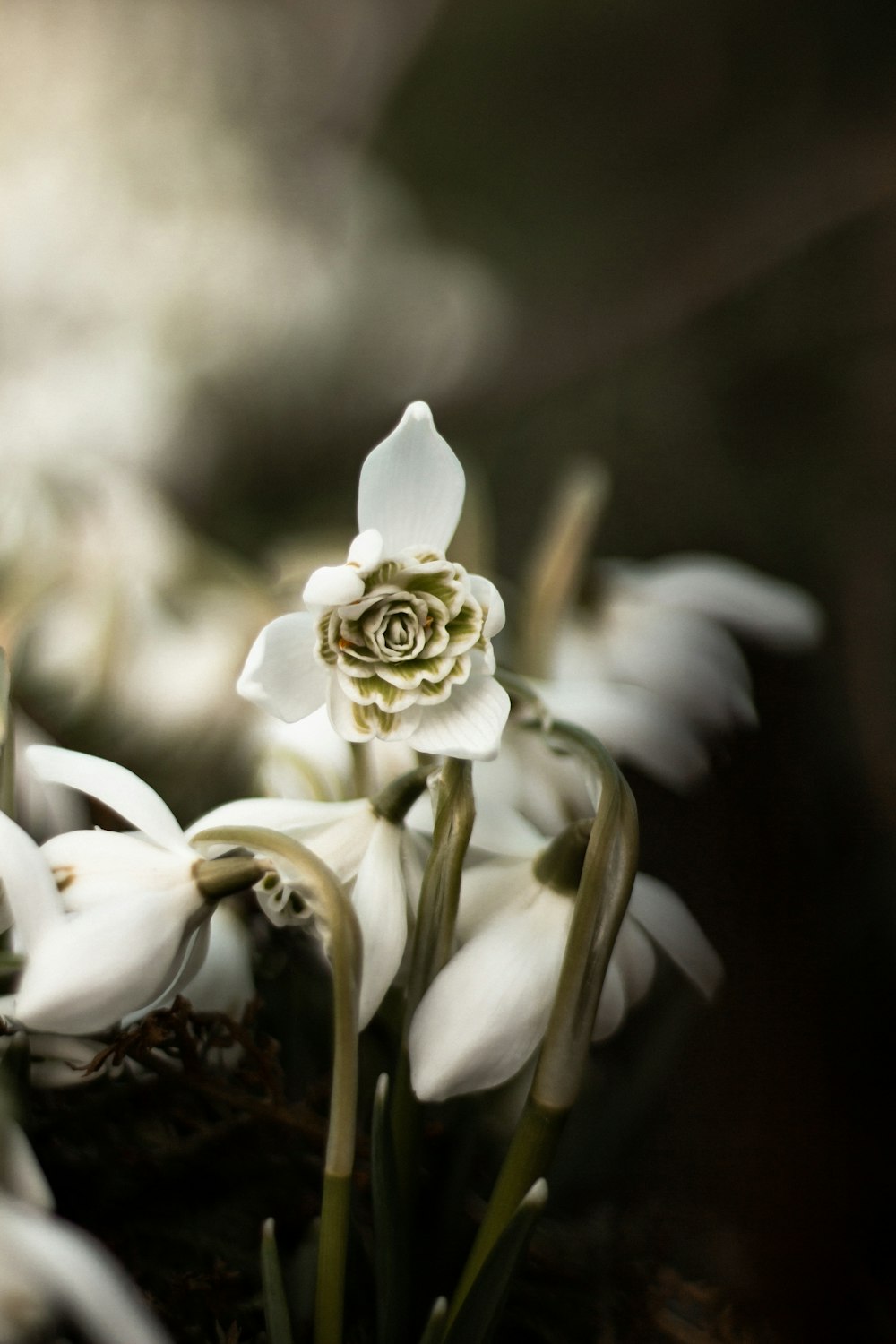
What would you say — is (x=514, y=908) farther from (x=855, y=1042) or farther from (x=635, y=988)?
(x=855, y=1042)

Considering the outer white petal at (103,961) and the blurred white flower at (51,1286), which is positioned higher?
the outer white petal at (103,961)

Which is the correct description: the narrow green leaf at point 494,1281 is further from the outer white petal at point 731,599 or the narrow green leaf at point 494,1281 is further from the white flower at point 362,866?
A: the outer white petal at point 731,599

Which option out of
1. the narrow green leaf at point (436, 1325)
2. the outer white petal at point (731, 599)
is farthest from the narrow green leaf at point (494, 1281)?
the outer white petal at point (731, 599)

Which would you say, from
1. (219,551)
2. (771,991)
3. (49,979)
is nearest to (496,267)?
(219,551)

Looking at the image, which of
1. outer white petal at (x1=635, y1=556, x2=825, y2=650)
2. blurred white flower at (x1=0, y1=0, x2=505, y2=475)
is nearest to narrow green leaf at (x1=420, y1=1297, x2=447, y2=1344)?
outer white petal at (x1=635, y1=556, x2=825, y2=650)

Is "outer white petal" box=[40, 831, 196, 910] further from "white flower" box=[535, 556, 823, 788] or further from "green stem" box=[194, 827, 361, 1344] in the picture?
"white flower" box=[535, 556, 823, 788]
